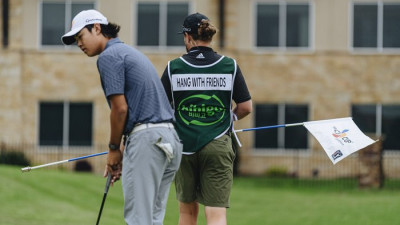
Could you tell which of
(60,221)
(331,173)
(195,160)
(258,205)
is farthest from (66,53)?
(195,160)

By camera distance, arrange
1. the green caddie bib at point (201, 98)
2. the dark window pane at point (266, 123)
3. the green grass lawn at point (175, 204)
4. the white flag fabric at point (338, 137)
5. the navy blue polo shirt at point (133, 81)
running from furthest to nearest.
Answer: the dark window pane at point (266, 123) → the green grass lawn at point (175, 204) → the white flag fabric at point (338, 137) → the green caddie bib at point (201, 98) → the navy blue polo shirt at point (133, 81)

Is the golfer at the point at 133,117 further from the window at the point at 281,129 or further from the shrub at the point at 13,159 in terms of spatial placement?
the window at the point at 281,129

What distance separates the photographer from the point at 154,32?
31.0 metres

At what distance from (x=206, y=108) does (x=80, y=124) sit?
23451mm

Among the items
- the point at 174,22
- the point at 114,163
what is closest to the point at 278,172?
the point at 174,22

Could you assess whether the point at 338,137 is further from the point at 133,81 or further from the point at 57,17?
the point at 57,17

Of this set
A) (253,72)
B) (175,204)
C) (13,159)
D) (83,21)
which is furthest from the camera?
(253,72)

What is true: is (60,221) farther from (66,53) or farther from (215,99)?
(66,53)

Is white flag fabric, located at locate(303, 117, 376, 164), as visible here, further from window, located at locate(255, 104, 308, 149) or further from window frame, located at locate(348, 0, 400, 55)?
window frame, located at locate(348, 0, 400, 55)

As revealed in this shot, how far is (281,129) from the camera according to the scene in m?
30.9

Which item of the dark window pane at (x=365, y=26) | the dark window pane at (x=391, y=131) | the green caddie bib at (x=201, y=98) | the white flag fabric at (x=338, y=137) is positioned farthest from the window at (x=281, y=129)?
the green caddie bib at (x=201, y=98)

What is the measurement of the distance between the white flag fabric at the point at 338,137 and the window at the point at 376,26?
74.8 ft

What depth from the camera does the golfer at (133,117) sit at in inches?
278

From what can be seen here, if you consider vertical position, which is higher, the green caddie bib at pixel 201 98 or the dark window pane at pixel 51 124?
the green caddie bib at pixel 201 98
